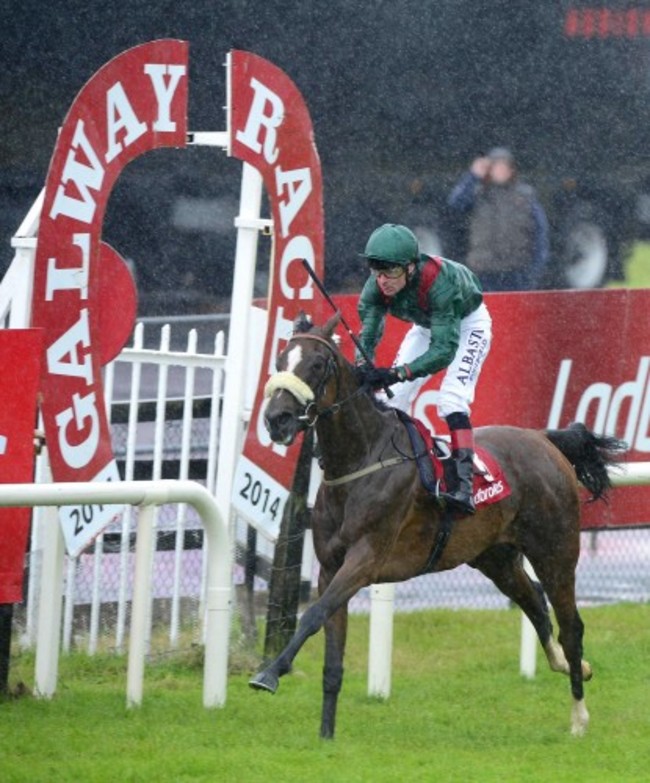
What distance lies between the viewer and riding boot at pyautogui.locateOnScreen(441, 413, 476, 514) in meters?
7.08

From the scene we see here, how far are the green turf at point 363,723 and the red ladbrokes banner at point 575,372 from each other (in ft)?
3.22

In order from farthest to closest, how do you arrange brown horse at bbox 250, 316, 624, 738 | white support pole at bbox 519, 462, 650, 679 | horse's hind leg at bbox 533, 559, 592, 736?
white support pole at bbox 519, 462, 650, 679 < horse's hind leg at bbox 533, 559, 592, 736 < brown horse at bbox 250, 316, 624, 738

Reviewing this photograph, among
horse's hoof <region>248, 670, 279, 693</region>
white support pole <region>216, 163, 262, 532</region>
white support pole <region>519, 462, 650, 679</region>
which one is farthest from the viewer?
white support pole <region>216, 163, 262, 532</region>

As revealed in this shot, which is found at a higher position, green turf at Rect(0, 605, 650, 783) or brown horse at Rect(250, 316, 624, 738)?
brown horse at Rect(250, 316, 624, 738)

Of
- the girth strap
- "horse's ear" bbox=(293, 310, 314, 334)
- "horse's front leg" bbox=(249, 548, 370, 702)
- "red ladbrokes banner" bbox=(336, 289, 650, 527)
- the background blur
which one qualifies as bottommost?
"horse's front leg" bbox=(249, 548, 370, 702)

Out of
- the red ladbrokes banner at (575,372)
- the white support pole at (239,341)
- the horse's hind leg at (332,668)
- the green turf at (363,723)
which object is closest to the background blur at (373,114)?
the red ladbrokes banner at (575,372)

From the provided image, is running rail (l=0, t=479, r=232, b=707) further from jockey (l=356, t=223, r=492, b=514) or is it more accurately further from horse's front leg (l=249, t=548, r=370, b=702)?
Result: jockey (l=356, t=223, r=492, b=514)

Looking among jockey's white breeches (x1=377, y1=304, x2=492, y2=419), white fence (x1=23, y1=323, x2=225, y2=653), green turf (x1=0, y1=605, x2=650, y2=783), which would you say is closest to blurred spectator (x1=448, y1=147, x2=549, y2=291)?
green turf (x1=0, y1=605, x2=650, y2=783)

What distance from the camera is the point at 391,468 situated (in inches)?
275

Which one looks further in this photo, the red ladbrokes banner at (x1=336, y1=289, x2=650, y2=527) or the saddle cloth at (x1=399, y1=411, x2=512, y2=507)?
the red ladbrokes banner at (x1=336, y1=289, x2=650, y2=527)

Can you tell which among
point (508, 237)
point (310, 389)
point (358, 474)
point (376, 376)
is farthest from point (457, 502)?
point (508, 237)

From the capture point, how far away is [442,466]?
282 inches

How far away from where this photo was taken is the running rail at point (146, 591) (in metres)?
7.05

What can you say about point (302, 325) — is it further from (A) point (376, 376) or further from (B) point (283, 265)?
(B) point (283, 265)
